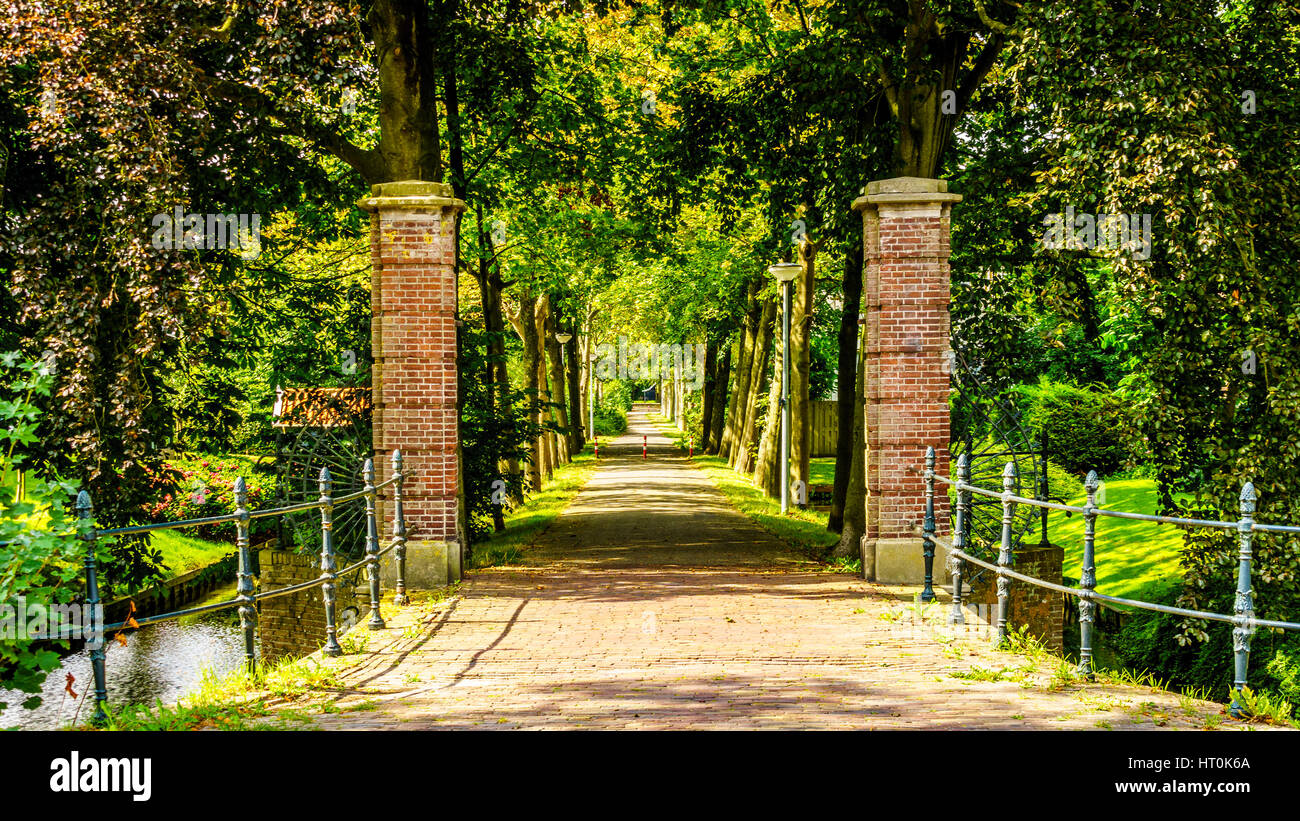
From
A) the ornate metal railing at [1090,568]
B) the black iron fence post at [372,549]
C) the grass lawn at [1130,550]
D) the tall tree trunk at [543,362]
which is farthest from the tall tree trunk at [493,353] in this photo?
the grass lawn at [1130,550]

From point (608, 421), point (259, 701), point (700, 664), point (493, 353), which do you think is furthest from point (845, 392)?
point (608, 421)

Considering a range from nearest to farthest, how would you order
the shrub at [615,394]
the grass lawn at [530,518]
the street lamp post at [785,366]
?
the grass lawn at [530,518] < the street lamp post at [785,366] < the shrub at [615,394]

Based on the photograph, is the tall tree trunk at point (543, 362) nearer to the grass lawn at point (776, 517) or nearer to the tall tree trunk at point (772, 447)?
the grass lawn at point (776, 517)

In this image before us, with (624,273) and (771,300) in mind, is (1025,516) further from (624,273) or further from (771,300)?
(624,273)

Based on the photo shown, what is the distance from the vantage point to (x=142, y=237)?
8852mm

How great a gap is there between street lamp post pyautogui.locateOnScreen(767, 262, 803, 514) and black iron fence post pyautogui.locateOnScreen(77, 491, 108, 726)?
14.5 metres

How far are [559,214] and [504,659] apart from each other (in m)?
14.9

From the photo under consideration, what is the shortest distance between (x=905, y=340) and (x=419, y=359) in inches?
189

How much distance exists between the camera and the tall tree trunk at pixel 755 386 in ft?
91.5

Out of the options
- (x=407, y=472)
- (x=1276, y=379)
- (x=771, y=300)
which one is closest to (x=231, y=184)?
(x=407, y=472)

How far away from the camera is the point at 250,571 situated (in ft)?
22.3

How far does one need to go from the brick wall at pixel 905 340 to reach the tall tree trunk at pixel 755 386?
591 inches

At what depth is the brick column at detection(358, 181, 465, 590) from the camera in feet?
36.2

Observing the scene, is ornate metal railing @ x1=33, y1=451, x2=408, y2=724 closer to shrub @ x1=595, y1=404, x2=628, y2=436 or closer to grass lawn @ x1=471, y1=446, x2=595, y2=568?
grass lawn @ x1=471, y1=446, x2=595, y2=568
